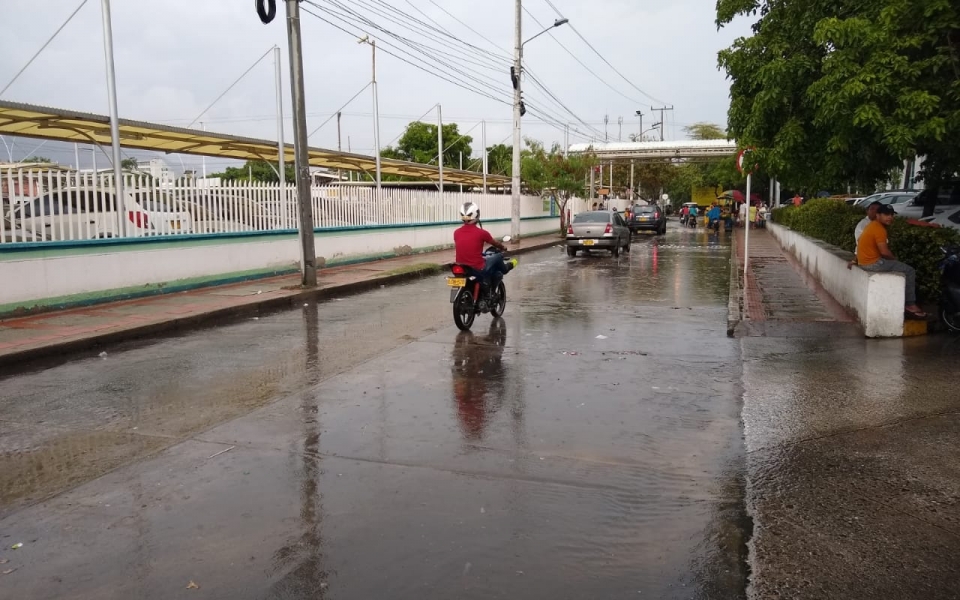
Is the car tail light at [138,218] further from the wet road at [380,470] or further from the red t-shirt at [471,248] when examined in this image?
the red t-shirt at [471,248]

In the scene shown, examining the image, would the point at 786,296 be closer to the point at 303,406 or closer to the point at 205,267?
the point at 303,406

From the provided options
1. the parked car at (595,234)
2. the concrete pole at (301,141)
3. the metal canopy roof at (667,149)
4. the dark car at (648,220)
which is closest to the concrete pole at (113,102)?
Result: the concrete pole at (301,141)

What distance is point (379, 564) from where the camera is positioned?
12.5ft

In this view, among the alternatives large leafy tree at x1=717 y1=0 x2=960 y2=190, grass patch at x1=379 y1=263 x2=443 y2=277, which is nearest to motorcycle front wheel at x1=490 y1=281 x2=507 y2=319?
large leafy tree at x1=717 y1=0 x2=960 y2=190

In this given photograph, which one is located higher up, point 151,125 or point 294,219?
point 151,125

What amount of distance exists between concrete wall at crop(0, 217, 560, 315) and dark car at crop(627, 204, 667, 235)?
23032 mm

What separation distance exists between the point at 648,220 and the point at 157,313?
107 feet

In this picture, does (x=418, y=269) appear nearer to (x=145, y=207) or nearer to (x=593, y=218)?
(x=145, y=207)

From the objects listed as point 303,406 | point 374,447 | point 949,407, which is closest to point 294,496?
point 374,447

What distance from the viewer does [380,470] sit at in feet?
17.0

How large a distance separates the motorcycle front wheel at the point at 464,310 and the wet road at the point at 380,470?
2.94 ft

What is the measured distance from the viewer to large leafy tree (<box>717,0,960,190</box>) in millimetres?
10508

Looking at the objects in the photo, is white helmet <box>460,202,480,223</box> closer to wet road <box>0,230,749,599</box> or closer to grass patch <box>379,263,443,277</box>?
wet road <box>0,230,749,599</box>

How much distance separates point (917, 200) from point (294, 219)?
18.4 m
